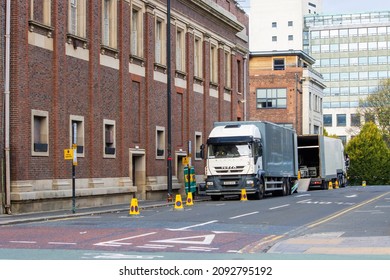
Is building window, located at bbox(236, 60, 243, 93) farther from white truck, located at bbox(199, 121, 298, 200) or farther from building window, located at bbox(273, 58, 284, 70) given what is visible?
building window, located at bbox(273, 58, 284, 70)

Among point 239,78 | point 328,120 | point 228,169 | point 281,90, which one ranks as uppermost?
point 281,90

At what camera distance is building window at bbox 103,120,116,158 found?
36.2 meters

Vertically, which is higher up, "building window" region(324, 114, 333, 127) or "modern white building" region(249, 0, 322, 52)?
"modern white building" region(249, 0, 322, 52)

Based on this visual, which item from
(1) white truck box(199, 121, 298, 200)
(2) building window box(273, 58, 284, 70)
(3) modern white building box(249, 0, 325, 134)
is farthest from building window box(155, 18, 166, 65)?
(2) building window box(273, 58, 284, 70)

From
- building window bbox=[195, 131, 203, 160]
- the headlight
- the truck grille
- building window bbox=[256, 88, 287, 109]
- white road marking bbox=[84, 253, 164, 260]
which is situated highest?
building window bbox=[256, 88, 287, 109]

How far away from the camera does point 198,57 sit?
164 ft

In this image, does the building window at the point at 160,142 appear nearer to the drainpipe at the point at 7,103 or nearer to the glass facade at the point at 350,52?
the drainpipe at the point at 7,103

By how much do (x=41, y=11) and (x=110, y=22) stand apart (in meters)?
7.12

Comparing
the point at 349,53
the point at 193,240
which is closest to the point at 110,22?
the point at 193,240

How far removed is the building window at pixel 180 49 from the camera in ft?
151

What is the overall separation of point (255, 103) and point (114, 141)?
54.1 m

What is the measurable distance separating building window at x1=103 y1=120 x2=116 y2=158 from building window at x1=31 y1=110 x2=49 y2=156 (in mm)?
5680

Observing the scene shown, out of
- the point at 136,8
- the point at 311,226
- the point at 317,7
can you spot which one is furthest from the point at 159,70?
the point at 317,7

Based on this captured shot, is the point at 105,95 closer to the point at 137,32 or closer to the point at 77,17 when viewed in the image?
the point at 77,17
